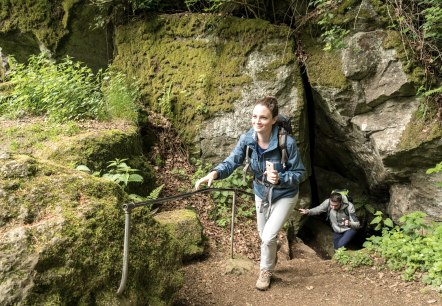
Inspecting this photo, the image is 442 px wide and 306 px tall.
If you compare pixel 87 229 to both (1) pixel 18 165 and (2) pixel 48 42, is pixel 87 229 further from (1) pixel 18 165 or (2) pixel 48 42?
(2) pixel 48 42

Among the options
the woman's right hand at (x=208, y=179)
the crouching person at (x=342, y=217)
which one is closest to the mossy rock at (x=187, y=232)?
the woman's right hand at (x=208, y=179)

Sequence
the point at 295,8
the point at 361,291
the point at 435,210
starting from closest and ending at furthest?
the point at 361,291
the point at 435,210
the point at 295,8

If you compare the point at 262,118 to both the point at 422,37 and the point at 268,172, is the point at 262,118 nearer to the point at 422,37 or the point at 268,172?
the point at 268,172

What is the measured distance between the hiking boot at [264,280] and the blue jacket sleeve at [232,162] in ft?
4.22

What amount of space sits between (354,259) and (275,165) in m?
2.17

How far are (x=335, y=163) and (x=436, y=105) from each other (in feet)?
11.2

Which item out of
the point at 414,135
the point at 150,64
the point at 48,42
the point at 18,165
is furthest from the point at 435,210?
the point at 48,42

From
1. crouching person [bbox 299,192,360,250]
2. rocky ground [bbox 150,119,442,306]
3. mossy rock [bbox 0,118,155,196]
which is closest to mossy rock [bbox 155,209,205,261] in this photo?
rocky ground [bbox 150,119,442,306]

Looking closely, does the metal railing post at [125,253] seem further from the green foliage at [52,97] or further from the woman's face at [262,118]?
the green foliage at [52,97]

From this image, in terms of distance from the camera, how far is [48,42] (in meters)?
9.68

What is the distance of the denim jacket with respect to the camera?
416 cm

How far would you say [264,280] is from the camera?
176 inches

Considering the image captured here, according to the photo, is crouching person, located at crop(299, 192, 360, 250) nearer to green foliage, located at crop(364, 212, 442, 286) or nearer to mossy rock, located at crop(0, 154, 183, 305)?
green foliage, located at crop(364, 212, 442, 286)

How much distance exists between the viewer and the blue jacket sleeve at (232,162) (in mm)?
4250
